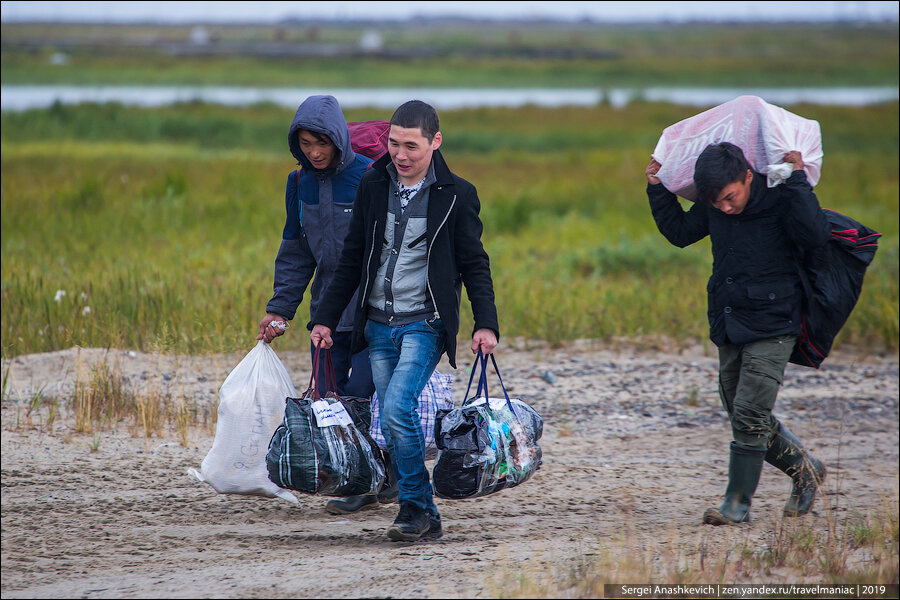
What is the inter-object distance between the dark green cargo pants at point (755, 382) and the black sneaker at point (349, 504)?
1.76 metres

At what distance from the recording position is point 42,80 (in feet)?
158

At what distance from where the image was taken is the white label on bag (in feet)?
13.2

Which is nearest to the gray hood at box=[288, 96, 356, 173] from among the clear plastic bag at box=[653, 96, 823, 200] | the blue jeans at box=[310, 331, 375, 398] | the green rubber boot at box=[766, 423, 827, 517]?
the blue jeans at box=[310, 331, 375, 398]

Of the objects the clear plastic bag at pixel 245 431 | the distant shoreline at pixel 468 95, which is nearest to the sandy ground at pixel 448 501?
the clear plastic bag at pixel 245 431

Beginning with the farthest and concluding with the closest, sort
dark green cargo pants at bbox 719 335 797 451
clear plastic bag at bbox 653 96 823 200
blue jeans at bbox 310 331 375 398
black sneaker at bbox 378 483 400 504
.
Result: black sneaker at bbox 378 483 400 504 → blue jeans at bbox 310 331 375 398 → dark green cargo pants at bbox 719 335 797 451 → clear plastic bag at bbox 653 96 823 200

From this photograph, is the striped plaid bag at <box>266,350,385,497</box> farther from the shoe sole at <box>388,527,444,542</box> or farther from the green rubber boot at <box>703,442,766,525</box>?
the green rubber boot at <box>703,442,766,525</box>

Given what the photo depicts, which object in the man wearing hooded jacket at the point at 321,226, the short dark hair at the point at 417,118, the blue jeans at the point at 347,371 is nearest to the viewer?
the short dark hair at the point at 417,118

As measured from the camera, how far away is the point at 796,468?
448 centimetres

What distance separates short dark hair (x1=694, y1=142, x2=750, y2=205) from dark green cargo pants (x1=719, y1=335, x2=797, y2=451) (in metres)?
0.69

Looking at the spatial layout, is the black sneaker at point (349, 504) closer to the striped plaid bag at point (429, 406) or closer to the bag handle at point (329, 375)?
the striped plaid bag at point (429, 406)

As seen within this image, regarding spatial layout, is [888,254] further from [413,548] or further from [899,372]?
[413,548]

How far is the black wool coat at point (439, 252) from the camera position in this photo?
392 cm

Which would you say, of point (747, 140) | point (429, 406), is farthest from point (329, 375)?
point (747, 140)

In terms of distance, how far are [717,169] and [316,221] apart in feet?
5.79
